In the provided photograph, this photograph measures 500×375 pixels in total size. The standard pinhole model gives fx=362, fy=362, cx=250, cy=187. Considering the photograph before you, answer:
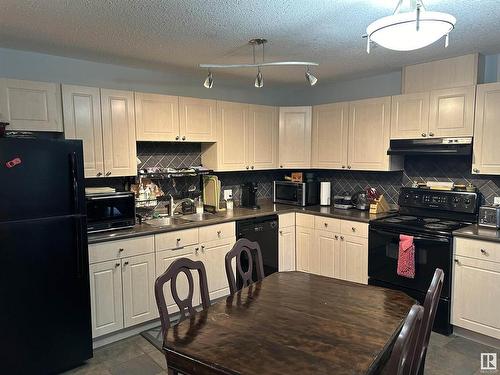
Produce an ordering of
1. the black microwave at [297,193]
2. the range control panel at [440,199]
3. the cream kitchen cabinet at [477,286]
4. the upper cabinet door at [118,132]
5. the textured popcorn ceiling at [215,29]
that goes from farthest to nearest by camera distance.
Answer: the black microwave at [297,193]
the range control panel at [440,199]
the upper cabinet door at [118,132]
the cream kitchen cabinet at [477,286]
the textured popcorn ceiling at [215,29]

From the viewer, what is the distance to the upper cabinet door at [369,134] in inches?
146

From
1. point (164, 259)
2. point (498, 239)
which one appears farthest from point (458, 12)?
point (164, 259)

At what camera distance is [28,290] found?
233 cm

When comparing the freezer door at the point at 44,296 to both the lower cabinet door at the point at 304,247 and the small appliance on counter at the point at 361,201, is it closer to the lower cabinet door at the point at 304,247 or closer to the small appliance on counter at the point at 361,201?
the lower cabinet door at the point at 304,247

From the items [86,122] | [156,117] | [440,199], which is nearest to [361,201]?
[440,199]

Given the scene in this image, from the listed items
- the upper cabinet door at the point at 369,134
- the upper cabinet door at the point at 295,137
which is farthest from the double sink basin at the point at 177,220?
the upper cabinet door at the point at 369,134

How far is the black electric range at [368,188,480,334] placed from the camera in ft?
9.85

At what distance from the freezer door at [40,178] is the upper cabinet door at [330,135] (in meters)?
2.69

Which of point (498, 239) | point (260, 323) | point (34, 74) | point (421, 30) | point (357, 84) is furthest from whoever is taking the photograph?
point (357, 84)

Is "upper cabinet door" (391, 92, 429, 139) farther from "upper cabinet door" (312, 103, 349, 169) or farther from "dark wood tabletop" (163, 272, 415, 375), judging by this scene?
"dark wood tabletop" (163, 272, 415, 375)

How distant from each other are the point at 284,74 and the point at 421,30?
8.18 ft

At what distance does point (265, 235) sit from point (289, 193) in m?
0.78

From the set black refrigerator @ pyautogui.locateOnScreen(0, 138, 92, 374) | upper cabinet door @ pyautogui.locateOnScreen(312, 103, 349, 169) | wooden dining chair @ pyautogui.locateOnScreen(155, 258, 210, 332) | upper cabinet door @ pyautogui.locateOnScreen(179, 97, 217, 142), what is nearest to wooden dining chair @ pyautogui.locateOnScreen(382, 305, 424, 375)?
wooden dining chair @ pyautogui.locateOnScreen(155, 258, 210, 332)

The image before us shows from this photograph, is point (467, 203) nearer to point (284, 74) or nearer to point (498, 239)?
point (498, 239)
